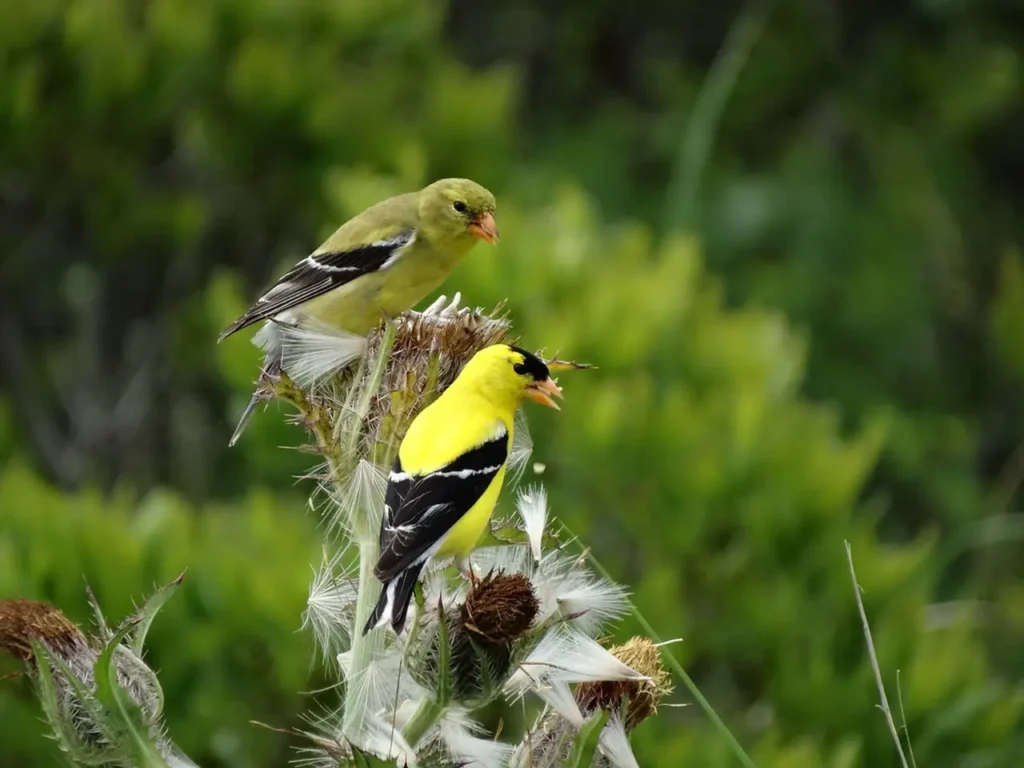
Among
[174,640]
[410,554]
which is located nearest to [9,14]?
[174,640]

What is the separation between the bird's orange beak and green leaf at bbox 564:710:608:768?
124 centimetres

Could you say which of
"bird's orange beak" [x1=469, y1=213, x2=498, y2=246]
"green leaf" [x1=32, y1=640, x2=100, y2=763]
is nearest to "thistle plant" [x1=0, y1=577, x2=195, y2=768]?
"green leaf" [x1=32, y1=640, x2=100, y2=763]

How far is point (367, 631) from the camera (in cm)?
171

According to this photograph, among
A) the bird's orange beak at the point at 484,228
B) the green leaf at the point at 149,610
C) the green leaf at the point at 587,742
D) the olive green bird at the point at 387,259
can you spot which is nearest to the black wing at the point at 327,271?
the olive green bird at the point at 387,259

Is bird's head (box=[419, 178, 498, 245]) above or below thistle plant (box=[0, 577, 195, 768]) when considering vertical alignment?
above

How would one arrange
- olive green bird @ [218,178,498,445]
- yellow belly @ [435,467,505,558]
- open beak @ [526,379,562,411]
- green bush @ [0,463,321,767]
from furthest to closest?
1. green bush @ [0,463,321,767]
2. olive green bird @ [218,178,498,445]
3. open beak @ [526,379,562,411]
4. yellow belly @ [435,467,505,558]

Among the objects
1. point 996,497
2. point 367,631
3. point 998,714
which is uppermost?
point 367,631

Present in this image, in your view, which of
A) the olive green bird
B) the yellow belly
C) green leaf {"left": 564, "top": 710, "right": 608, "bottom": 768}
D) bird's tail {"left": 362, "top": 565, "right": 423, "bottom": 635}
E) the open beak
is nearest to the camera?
green leaf {"left": 564, "top": 710, "right": 608, "bottom": 768}

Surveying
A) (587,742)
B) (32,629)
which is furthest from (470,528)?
(32,629)

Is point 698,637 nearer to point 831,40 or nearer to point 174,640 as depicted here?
point 174,640

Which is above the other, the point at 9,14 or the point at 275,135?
the point at 9,14

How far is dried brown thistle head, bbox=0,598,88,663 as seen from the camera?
170cm

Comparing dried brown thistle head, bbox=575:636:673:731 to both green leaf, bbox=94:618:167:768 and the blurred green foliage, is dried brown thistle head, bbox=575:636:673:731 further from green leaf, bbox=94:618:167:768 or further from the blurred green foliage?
the blurred green foliage

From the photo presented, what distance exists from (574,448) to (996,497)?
2.33 m
